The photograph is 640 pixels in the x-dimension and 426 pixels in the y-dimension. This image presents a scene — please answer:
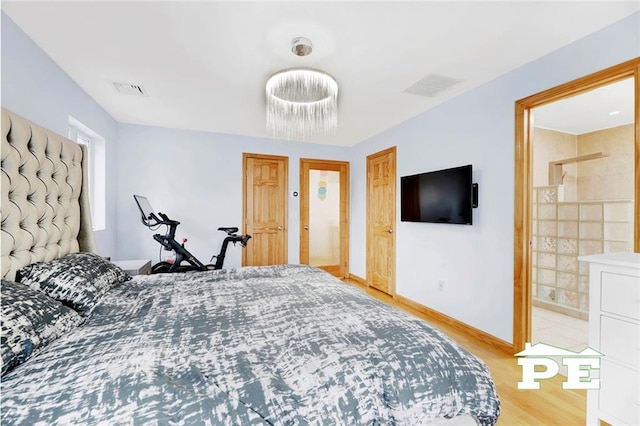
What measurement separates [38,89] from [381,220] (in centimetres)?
380

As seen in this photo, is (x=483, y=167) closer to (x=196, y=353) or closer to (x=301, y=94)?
(x=301, y=94)

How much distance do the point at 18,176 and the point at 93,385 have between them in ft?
4.52

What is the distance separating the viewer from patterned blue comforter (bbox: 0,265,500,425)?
32.3 inches

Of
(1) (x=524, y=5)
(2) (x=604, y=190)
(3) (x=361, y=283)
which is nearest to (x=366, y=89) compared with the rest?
(1) (x=524, y=5)

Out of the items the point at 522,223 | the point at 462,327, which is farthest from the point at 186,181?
the point at 522,223

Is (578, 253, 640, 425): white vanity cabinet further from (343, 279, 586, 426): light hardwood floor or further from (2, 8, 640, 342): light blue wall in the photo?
(2, 8, 640, 342): light blue wall

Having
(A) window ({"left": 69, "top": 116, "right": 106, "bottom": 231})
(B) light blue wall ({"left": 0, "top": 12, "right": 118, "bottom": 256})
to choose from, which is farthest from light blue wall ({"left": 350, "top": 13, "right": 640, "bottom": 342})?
(A) window ({"left": 69, "top": 116, "right": 106, "bottom": 231})

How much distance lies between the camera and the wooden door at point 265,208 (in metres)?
4.54

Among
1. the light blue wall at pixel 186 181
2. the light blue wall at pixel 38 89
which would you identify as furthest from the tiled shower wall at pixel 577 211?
the light blue wall at pixel 38 89

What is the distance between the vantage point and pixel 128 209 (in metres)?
3.88

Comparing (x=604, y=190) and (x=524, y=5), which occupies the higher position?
(x=524, y=5)

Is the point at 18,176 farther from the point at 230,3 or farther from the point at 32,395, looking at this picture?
the point at 230,3

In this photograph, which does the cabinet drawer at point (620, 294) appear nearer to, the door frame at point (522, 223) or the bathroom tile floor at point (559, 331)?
the door frame at point (522, 223)

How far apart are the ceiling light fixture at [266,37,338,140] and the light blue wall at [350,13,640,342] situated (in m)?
1.25
